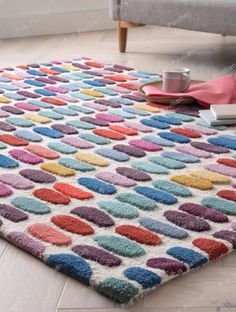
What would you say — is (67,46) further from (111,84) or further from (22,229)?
(22,229)

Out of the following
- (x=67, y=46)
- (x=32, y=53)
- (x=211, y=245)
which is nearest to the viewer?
(x=211, y=245)

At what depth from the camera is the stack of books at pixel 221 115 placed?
6.50 feet

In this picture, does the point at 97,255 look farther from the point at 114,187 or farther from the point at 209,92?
the point at 209,92

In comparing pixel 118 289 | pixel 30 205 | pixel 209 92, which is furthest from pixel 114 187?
pixel 209 92

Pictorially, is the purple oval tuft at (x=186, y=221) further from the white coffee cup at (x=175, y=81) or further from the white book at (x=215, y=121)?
the white coffee cup at (x=175, y=81)

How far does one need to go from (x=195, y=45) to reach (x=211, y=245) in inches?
93.9

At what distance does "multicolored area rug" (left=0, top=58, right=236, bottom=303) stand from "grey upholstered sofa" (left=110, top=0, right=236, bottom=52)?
625 millimetres

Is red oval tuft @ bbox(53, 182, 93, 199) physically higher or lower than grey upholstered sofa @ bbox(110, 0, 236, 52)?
lower

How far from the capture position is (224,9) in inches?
106

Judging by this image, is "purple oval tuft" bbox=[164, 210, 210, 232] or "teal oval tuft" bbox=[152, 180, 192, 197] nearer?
"purple oval tuft" bbox=[164, 210, 210, 232]

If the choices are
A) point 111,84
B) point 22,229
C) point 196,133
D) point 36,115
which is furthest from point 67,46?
point 22,229

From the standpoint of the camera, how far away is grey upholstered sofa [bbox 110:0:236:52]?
2703 mm

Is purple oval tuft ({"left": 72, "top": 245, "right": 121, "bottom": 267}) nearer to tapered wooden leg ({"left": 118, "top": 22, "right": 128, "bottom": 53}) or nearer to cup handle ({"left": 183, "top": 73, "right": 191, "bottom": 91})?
cup handle ({"left": 183, "top": 73, "right": 191, "bottom": 91})

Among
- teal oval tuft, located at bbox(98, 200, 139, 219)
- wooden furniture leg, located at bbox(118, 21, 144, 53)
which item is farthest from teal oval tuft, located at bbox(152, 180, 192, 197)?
wooden furniture leg, located at bbox(118, 21, 144, 53)
